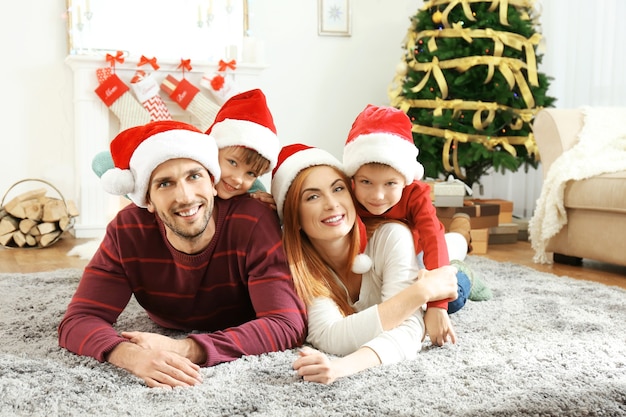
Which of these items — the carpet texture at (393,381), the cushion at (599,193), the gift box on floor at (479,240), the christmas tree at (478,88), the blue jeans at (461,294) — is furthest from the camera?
the christmas tree at (478,88)

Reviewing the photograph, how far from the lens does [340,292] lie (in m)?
1.77

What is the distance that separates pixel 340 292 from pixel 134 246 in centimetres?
54

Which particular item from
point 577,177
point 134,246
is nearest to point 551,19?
point 577,177

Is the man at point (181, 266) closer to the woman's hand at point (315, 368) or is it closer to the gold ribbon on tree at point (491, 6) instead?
the woman's hand at point (315, 368)

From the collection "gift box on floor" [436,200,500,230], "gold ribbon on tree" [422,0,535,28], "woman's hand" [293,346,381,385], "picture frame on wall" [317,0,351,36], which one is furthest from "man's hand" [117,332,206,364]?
"picture frame on wall" [317,0,351,36]

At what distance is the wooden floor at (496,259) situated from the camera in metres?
3.01

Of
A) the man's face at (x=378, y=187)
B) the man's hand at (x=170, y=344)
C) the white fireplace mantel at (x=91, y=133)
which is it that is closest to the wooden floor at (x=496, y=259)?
the white fireplace mantel at (x=91, y=133)

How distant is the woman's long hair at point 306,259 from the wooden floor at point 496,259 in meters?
1.54

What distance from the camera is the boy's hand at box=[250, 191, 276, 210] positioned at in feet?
5.89

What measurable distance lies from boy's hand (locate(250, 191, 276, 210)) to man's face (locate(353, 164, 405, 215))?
A: 0.23 metres

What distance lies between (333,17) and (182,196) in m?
3.77

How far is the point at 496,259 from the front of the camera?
11.3 ft

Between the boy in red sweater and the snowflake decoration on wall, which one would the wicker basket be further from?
the boy in red sweater

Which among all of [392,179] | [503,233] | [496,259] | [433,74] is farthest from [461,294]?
[433,74]
